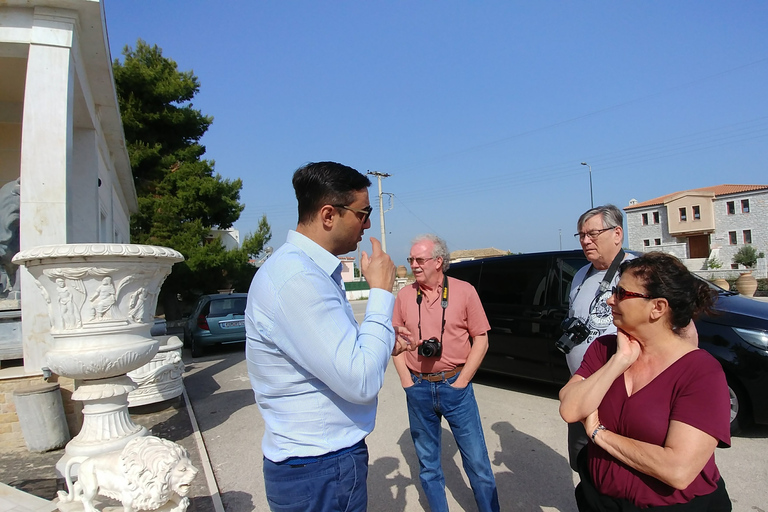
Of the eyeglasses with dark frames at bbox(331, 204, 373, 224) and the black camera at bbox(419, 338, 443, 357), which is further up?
the eyeglasses with dark frames at bbox(331, 204, 373, 224)

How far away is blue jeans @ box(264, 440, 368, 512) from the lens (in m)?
1.58

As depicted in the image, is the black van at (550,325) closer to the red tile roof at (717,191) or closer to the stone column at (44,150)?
the stone column at (44,150)

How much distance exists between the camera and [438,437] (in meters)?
3.17

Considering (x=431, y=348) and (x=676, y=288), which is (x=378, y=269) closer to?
(x=676, y=288)

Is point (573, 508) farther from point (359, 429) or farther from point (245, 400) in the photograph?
point (245, 400)

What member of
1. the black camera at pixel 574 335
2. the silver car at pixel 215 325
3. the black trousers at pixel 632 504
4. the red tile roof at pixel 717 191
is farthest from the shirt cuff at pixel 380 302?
the red tile roof at pixel 717 191

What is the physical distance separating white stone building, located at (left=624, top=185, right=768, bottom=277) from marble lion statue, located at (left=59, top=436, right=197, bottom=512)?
52.1 meters

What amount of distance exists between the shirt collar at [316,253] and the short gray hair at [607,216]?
2007 mm

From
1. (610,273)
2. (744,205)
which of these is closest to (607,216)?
(610,273)

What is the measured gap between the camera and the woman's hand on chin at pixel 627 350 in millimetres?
1824

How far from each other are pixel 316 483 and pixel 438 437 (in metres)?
1.75

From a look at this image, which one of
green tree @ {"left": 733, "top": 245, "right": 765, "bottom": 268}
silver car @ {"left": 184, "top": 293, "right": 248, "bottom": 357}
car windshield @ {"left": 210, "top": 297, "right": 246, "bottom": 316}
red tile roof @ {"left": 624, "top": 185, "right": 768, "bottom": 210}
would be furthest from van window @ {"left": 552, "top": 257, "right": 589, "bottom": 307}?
red tile roof @ {"left": 624, "top": 185, "right": 768, "bottom": 210}

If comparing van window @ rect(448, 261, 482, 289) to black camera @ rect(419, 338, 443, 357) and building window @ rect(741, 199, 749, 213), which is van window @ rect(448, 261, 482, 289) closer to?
black camera @ rect(419, 338, 443, 357)

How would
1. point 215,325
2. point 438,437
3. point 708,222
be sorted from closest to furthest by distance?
point 438,437, point 215,325, point 708,222
